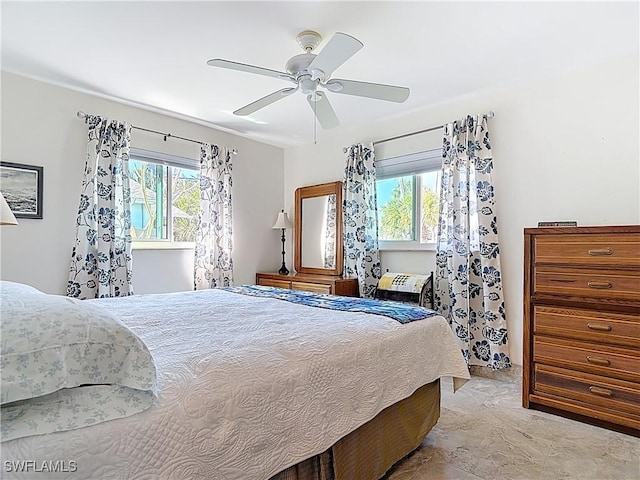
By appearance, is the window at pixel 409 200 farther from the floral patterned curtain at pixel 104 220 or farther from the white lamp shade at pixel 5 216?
the white lamp shade at pixel 5 216

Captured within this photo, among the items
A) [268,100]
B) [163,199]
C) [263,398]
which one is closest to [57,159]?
[163,199]

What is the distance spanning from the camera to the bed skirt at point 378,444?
4.56 ft

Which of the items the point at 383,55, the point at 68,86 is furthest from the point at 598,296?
the point at 68,86

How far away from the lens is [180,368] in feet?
3.70

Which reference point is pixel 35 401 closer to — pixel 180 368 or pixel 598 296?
pixel 180 368

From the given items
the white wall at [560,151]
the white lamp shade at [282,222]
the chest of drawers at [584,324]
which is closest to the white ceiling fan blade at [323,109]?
Result: the white wall at [560,151]

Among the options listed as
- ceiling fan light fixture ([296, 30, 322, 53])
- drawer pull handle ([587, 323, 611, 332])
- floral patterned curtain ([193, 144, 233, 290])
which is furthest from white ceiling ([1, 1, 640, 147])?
drawer pull handle ([587, 323, 611, 332])

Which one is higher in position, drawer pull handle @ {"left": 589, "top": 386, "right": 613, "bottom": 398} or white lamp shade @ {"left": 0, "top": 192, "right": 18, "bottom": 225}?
white lamp shade @ {"left": 0, "top": 192, "right": 18, "bottom": 225}

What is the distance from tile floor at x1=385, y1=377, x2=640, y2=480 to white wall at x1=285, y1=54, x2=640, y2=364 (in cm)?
77

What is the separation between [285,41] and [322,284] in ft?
7.48

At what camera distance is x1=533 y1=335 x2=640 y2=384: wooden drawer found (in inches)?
85.7

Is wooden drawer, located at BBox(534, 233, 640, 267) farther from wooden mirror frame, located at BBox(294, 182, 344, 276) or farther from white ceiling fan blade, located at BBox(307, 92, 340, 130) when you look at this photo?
wooden mirror frame, located at BBox(294, 182, 344, 276)

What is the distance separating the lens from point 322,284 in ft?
12.6

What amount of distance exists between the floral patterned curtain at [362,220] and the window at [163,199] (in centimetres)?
170
